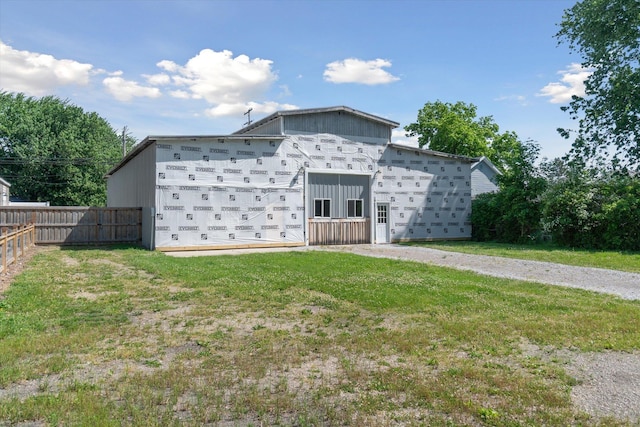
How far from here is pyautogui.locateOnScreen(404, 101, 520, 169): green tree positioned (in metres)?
40.8

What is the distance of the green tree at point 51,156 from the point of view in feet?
131

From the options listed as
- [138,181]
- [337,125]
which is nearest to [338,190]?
[337,125]

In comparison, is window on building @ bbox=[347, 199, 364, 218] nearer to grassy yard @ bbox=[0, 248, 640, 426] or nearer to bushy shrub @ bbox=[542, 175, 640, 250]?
bushy shrub @ bbox=[542, 175, 640, 250]

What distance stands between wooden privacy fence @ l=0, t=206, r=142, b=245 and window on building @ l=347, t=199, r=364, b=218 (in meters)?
9.44

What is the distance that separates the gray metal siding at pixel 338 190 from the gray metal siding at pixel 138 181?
6.64 m

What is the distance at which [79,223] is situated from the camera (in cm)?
1984

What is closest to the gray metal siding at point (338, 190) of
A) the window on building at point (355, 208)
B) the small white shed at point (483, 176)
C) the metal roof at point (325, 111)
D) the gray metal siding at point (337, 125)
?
the window on building at point (355, 208)

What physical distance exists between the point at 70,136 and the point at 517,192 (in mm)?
37507

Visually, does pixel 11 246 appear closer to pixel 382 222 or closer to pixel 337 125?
pixel 337 125

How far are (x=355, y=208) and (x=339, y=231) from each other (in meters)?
1.40

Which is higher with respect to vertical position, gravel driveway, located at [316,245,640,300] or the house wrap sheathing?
the house wrap sheathing

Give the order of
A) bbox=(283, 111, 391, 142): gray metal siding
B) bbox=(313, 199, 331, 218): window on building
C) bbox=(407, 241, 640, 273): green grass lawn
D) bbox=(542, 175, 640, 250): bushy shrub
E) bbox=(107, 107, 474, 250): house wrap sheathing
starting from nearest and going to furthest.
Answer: bbox=(407, 241, 640, 273): green grass lawn → bbox=(542, 175, 640, 250): bushy shrub → bbox=(107, 107, 474, 250): house wrap sheathing → bbox=(283, 111, 391, 142): gray metal siding → bbox=(313, 199, 331, 218): window on building

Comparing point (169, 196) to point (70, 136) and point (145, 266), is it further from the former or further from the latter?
point (70, 136)

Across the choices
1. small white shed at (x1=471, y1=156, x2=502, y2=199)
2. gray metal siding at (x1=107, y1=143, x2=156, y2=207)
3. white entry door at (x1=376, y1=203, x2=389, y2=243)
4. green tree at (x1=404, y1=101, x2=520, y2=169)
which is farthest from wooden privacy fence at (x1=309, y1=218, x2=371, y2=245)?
green tree at (x1=404, y1=101, x2=520, y2=169)
